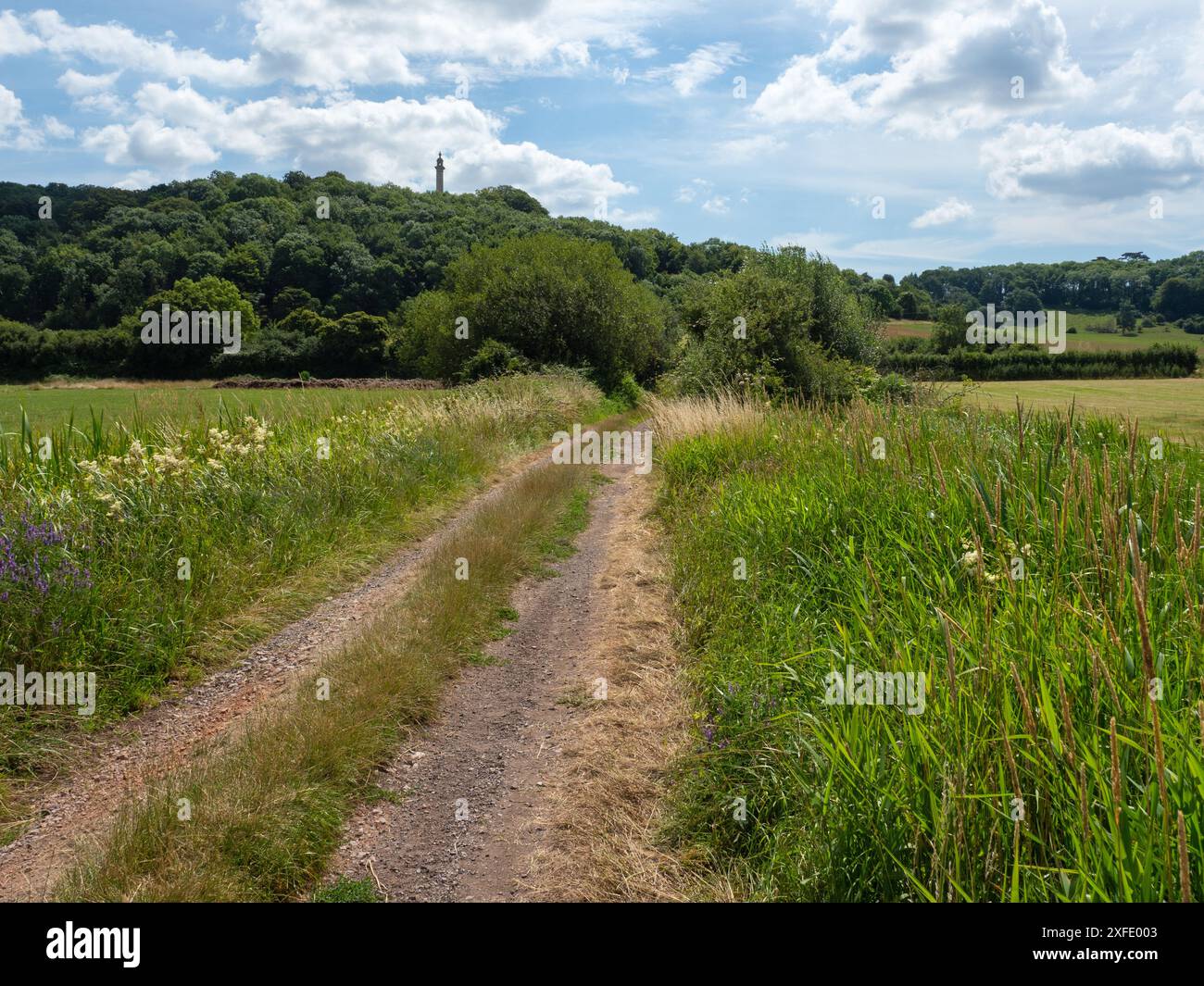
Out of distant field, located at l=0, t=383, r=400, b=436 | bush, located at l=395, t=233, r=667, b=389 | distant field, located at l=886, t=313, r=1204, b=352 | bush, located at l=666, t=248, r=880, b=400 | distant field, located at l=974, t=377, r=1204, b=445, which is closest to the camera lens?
distant field, located at l=0, t=383, r=400, b=436

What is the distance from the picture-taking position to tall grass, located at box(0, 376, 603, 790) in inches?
198

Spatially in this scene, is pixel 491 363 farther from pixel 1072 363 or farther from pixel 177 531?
pixel 1072 363

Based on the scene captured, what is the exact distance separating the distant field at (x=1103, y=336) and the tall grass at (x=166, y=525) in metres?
35.9

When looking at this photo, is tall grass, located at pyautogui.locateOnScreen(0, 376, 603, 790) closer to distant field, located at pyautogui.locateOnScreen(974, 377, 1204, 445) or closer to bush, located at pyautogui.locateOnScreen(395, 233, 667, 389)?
distant field, located at pyautogui.locateOnScreen(974, 377, 1204, 445)

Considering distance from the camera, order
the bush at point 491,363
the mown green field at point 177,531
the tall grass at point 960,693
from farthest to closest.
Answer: the bush at point 491,363, the mown green field at point 177,531, the tall grass at point 960,693

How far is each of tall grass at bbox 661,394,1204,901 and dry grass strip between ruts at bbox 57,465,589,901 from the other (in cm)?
181

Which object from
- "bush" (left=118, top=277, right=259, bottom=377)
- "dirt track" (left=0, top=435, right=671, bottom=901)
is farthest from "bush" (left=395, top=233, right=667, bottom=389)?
"dirt track" (left=0, top=435, right=671, bottom=901)

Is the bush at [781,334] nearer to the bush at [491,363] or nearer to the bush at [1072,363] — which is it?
the bush at [491,363]

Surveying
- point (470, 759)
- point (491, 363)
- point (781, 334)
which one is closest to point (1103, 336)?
point (491, 363)

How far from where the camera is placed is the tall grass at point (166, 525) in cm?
503

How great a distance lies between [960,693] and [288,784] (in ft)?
10.5

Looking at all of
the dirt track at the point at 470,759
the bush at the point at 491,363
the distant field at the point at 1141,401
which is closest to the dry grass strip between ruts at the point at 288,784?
the dirt track at the point at 470,759

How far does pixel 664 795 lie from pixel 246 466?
7023 millimetres

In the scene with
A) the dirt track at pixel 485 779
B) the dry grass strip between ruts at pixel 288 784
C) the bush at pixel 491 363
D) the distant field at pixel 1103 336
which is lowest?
the dirt track at pixel 485 779
